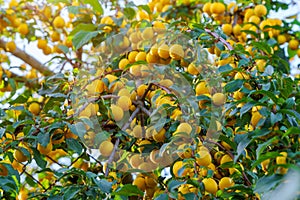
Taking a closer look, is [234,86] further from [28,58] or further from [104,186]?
[28,58]

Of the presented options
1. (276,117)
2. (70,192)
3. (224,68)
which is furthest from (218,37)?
(70,192)

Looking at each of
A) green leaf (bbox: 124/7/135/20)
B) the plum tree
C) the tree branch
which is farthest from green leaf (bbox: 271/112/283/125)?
the tree branch

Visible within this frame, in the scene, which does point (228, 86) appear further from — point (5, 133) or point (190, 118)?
point (5, 133)

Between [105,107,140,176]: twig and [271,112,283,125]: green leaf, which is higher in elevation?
[271,112,283,125]: green leaf

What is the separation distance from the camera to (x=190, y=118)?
Result: 1263mm

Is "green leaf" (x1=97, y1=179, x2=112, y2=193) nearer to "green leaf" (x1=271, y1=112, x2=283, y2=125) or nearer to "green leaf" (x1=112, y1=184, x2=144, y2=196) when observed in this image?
"green leaf" (x1=112, y1=184, x2=144, y2=196)

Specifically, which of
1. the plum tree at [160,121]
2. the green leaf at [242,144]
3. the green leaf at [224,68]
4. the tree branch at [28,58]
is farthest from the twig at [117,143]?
the tree branch at [28,58]

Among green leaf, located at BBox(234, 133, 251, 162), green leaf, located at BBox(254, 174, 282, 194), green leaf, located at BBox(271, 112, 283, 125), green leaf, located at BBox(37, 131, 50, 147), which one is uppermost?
green leaf, located at BBox(271, 112, 283, 125)

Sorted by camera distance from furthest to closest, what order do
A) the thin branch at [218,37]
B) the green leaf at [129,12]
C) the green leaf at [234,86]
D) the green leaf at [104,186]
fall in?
the green leaf at [129,12]
the thin branch at [218,37]
the green leaf at [234,86]
the green leaf at [104,186]

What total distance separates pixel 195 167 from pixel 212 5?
3.07 ft

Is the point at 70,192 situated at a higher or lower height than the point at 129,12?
lower

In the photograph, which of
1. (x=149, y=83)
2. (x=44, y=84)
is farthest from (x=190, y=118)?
(x=44, y=84)

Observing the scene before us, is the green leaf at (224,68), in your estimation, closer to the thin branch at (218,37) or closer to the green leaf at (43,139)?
the thin branch at (218,37)

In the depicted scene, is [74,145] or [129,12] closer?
[74,145]
